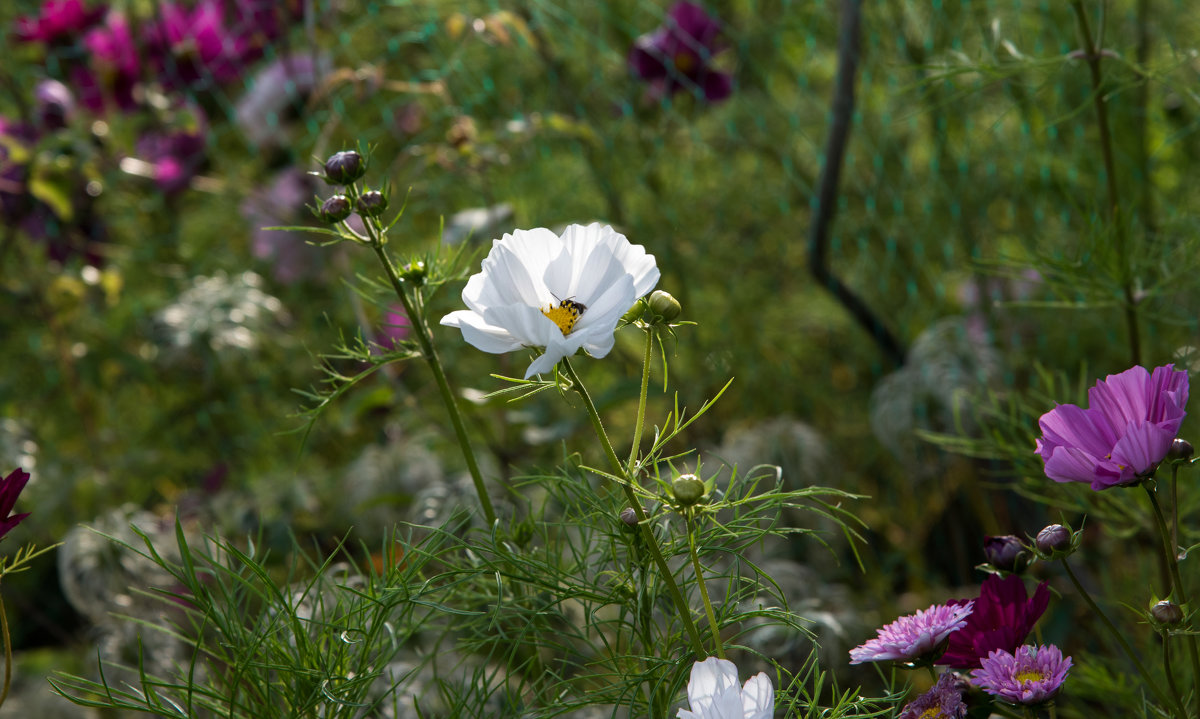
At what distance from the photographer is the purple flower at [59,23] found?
4.76 feet

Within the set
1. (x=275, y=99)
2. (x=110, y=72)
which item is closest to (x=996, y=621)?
(x=275, y=99)

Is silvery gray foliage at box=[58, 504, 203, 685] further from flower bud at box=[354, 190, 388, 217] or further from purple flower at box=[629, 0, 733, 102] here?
purple flower at box=[629, 0, 733, 102]

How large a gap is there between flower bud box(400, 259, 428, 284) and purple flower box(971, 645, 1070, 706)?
1.12 ft

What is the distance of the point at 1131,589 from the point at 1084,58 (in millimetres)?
480

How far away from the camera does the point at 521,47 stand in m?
1.55

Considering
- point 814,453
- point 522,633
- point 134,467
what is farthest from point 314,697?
point 134,467

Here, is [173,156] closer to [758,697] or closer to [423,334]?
[423,334]

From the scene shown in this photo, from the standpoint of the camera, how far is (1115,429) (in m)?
0.48

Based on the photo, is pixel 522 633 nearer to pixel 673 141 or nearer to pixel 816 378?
pixel 816 378

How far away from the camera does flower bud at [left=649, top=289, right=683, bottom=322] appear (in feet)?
1.56

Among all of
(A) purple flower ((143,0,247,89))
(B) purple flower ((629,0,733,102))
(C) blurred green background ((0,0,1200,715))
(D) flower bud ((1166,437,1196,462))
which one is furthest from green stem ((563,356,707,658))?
(A) purple flower ((143,0,247,89))

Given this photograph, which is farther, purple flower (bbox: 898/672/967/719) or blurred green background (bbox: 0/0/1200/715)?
blurred green background (bbox: 0/0/1200/715)

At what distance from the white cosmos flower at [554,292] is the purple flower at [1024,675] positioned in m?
0.22

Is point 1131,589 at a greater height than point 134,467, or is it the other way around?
point 1131,589
